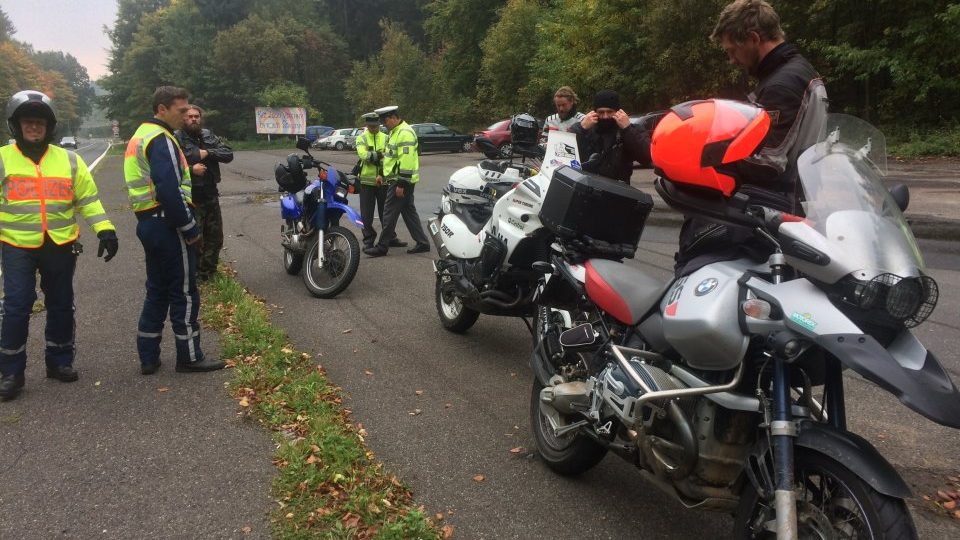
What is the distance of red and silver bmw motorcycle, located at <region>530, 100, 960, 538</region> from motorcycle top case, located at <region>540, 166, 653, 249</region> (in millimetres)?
592

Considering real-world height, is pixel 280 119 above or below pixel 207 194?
above

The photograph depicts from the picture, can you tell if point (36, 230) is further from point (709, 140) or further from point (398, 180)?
point (398, 180)

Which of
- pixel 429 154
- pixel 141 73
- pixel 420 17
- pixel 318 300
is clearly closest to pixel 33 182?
pixel 318 300

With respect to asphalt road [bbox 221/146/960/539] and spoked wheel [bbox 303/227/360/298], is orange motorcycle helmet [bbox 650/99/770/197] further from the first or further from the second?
spoked wheel [bbox 303/227/360/298]

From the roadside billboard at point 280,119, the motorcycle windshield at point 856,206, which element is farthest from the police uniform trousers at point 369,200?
the roadside billboard at point 280,119

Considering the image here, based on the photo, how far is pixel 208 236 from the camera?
7.81 m

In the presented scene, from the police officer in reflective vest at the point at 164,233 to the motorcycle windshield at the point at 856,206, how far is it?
13.4 feet

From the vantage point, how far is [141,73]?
71812 mm

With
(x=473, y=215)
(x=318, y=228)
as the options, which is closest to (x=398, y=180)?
(x=318, y=228)

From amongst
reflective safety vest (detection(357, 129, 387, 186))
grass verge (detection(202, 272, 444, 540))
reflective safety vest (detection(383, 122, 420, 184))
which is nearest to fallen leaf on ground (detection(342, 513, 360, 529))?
grass verge (detection(202, 272, 444, 540))

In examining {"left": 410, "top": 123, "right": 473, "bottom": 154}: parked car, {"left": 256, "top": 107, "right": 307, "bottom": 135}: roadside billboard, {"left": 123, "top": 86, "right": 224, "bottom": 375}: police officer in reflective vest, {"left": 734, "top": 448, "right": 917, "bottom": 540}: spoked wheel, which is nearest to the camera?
{"left": 734, "top": 448, "right": 917, "bottom": 540}: spoked wheel

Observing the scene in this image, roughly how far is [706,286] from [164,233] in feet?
12.7

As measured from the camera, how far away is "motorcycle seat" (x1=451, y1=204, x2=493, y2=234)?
5668mm

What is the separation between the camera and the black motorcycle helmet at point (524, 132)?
17.2ft
